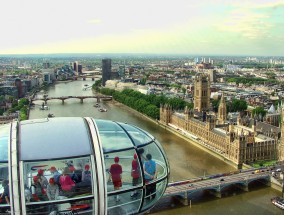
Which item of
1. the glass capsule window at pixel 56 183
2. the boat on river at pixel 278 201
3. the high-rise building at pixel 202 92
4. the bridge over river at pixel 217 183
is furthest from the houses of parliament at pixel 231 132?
the glass capsule window at pixel 56 183

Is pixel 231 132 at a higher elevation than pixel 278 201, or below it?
higher

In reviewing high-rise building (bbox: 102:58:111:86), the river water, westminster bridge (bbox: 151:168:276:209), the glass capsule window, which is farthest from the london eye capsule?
high-rise building (bbox: 102:58:111:86)

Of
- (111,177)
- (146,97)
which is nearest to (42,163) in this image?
(111,177)

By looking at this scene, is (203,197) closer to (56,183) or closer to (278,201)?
(278,201)

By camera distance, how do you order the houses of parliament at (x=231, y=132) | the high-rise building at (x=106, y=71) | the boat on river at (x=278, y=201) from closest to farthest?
the boat on river at (x=278, y=201), the houses of parliament at (x=231, y=132), the high-rise building at (x=106, y=71)

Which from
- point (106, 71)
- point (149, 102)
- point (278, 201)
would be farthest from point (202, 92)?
point (106, 71)

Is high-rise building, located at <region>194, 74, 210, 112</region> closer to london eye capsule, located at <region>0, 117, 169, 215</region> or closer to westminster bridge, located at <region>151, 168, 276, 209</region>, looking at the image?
westminster bridge, located at <region>151, 168, 276, 209</region>

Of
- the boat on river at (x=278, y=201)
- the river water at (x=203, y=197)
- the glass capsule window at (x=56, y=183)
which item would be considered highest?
the glass capsule window at (x=56, y=183)

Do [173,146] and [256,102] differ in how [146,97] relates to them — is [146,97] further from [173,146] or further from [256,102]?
[173,146]

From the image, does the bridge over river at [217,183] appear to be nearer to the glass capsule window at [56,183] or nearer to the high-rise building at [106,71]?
the glass capsule window at [56,183]
